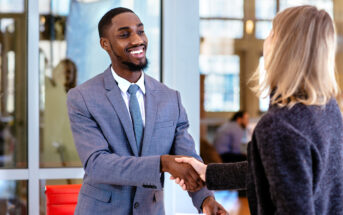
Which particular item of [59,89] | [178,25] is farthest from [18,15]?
[178,25]

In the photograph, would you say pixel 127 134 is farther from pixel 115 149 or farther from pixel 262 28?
pixel 262 28

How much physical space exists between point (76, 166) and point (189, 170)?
182cm

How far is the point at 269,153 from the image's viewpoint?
1.69 metres

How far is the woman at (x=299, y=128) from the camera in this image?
1.66 meters

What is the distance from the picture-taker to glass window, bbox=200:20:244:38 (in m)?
19.1

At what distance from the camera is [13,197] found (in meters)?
4.03

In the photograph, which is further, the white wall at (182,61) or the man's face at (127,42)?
the white wall at (182,61)

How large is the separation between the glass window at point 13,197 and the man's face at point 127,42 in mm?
1802

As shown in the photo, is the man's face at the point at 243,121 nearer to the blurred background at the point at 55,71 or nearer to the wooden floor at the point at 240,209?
the wooden floor at the point at 240,209

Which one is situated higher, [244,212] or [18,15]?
[18,15]

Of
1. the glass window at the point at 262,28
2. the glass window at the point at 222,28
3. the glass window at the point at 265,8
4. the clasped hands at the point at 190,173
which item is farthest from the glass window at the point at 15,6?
the glass window at the point at 265,8

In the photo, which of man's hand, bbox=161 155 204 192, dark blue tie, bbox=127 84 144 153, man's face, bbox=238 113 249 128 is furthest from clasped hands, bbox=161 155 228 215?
man's face, bbox=238 113 249 128

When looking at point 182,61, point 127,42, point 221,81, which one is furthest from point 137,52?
point 221,81

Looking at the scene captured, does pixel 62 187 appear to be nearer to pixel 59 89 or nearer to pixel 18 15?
pixel 59 89
